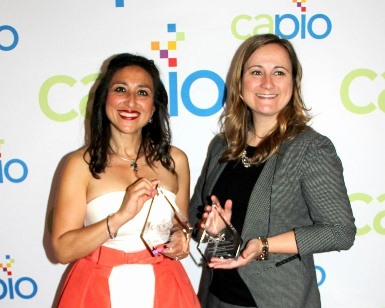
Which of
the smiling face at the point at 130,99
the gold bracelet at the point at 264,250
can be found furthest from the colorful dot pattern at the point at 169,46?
the gold bracelet at the point at 264,250

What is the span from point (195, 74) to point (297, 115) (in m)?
0.68

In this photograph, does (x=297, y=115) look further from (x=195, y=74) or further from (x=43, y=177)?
(x=43, y=177)

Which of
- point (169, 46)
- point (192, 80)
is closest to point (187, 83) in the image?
point (192, 80)

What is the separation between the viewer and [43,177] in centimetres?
201

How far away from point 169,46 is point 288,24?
0.60m

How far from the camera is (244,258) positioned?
1.24m

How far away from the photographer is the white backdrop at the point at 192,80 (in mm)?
1874

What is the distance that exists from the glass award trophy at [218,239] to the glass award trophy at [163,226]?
0.07 meters

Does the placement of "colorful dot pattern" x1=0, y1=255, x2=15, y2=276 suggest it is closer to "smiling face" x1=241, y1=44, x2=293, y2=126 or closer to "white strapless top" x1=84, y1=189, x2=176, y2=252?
"white strapless top" x1=84, y1=189, x2=176, y2=252

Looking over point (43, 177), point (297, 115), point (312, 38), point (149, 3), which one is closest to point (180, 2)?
point (149, 3)

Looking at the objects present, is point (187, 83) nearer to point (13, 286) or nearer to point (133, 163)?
point (133, 163)

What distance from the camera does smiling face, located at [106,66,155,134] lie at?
1.46 m

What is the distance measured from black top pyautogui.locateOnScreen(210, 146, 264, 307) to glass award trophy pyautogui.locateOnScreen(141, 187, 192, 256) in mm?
193

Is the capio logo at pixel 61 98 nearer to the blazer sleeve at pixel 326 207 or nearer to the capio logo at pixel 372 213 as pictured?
the blazer sleeve at pixel 326 207
